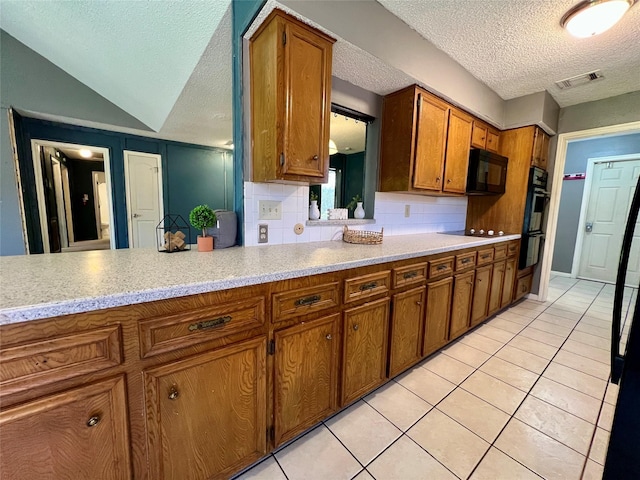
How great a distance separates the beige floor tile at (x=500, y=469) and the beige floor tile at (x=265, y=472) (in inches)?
34.5

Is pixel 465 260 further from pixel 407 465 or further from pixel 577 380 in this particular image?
pixel 407 465

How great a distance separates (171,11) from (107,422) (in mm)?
2147

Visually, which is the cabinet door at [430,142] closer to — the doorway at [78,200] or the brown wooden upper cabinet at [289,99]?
the brown wooden upper cabinet at [289,99]

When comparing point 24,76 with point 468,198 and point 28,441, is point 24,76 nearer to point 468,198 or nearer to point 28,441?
point 28,441

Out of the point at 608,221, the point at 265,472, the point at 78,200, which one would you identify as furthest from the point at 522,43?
the point at 78,200

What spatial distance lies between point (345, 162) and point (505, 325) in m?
2.44

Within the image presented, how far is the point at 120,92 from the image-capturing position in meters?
3.11

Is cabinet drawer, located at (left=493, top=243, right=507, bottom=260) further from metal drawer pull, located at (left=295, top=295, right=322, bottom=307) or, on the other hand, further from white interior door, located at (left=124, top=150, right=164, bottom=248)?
white interior door, located at (left=124, top=150, right=164, bottom=248)

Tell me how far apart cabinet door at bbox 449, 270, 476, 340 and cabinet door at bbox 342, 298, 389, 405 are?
2.82ft

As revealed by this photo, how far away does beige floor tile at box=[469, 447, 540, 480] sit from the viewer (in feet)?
3.80

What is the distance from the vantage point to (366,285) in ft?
4.65

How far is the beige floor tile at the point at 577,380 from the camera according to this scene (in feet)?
5.62

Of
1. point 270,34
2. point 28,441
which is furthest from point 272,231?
point 28,441

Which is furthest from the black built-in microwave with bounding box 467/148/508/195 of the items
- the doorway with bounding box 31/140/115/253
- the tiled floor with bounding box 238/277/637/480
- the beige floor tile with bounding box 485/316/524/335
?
the doorway with bounding box 31/140/115/253
